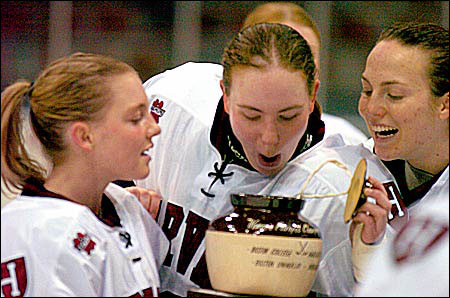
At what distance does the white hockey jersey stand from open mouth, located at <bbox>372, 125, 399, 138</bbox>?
0.07 m

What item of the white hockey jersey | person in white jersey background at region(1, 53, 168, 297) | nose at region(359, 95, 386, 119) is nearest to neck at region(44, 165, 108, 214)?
person in white jersey background at region(1, 53, 168, 297)

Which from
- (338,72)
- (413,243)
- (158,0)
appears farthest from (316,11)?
(413,243)

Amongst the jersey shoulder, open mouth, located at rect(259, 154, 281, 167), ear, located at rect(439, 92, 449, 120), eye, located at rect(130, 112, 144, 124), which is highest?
ear, located at rect(439, 92, 449, 120)

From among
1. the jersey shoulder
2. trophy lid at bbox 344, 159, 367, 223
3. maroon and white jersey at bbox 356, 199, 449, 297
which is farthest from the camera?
the jersey shoulder

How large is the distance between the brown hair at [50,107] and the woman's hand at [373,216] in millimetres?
531

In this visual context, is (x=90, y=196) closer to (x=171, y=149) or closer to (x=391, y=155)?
(x=171, y=149)

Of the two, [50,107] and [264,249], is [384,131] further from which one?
[50,107]

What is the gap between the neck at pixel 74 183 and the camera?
1609 mm

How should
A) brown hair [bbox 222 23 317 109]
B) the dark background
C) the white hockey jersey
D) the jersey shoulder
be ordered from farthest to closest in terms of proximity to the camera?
the dark background < the jersey shoulder < the white hockey jersey < brown hair [bbox 222 23 317 109]

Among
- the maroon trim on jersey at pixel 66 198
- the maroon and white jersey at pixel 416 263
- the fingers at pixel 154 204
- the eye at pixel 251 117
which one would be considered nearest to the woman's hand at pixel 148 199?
the fingers at pixel 154 204

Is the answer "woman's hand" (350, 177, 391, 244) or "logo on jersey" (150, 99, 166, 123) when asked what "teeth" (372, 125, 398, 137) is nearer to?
"woman's hand" (350, 177, 391, 244)

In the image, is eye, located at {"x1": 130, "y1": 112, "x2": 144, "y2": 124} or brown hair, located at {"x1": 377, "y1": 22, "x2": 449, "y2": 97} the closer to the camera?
eye, located at {"x1": 130, "y1": 112, "x2": 144, "y2": 124}

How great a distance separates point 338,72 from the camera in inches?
194

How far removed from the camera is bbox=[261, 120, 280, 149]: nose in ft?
5.31
